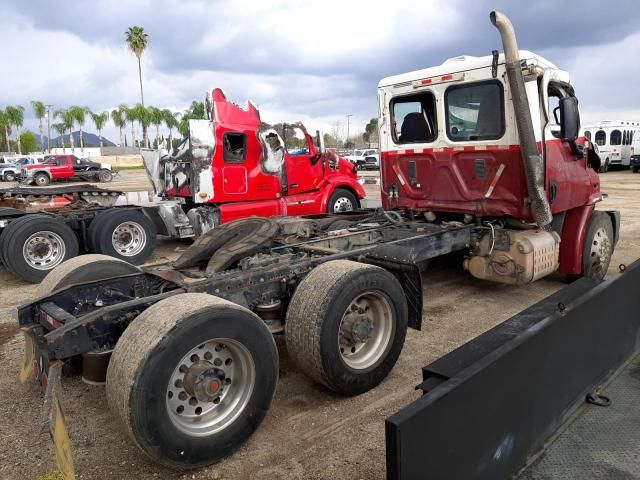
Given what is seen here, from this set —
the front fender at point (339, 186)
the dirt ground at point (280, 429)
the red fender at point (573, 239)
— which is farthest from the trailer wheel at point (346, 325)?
the front fender at point (339, 186)

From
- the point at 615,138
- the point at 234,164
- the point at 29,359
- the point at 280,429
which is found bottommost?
the point at 280,429

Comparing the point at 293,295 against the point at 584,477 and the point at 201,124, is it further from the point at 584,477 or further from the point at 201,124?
the point at 201,124

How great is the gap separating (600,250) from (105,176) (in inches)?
1237

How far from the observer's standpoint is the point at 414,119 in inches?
248

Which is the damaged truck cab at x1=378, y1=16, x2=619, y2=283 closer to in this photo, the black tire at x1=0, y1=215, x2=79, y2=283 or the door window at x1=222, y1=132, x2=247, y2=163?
the door window at x1=222, y1=132, x2=247, y2=163

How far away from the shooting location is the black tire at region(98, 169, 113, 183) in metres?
32.2

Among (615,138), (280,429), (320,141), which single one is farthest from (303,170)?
(615,138)

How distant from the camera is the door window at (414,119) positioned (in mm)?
6094

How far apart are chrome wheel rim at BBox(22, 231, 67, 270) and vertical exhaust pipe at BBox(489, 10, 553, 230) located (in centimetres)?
653

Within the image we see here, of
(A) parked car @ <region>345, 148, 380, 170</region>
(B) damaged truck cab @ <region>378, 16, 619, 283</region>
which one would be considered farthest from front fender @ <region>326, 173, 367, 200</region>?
(A) parked car @ <region>345, 148, 380, 170</region>

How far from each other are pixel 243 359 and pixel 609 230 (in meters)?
5.46

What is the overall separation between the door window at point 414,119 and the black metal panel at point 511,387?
3.17m

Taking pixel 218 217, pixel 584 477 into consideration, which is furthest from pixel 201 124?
pixel 584 477

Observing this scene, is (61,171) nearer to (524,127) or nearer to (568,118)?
(524,127)
